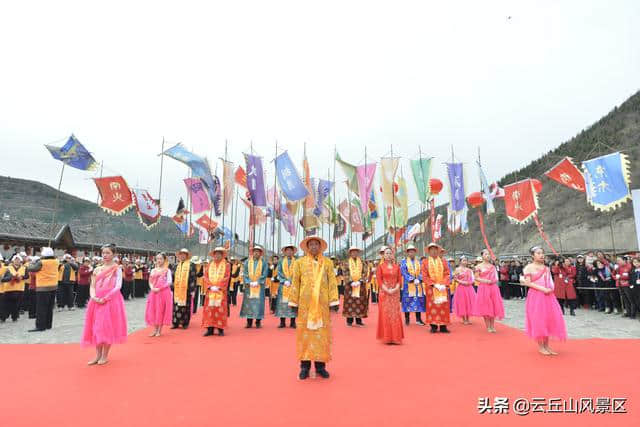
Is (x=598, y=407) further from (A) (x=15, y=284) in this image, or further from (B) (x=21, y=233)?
(B) (x=21, y=233)

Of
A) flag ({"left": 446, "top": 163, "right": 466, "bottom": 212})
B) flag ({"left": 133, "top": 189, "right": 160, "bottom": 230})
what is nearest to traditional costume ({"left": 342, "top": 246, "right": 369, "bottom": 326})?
flag ({"left": 446, "top": 163, "right": 466, "bottom": 212})

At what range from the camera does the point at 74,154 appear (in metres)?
12.5

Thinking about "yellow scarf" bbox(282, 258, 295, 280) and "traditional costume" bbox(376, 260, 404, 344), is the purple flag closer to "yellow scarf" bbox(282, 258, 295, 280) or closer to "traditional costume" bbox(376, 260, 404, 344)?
"yellow scarf" bbox(282, 258, 295, 280)

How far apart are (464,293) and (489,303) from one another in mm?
1350

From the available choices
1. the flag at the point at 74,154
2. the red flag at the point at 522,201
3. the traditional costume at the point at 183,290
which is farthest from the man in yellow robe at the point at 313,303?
the flag at the point at 74,154

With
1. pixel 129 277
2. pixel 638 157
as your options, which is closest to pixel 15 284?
pixel 129 277

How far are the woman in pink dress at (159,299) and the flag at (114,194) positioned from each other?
813 centimetres

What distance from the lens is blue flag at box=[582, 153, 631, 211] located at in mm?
9914

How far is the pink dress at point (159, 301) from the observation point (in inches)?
293

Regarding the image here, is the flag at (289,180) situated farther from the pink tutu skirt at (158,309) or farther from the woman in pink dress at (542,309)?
the woman in pink dress at (542,309)

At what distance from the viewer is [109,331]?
5.00 m

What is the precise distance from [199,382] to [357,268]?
5106 millimetres

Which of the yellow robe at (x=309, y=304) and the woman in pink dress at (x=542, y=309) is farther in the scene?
the woman in pink dress at (x=542, y=309)

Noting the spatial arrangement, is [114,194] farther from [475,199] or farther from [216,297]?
[475,199]
